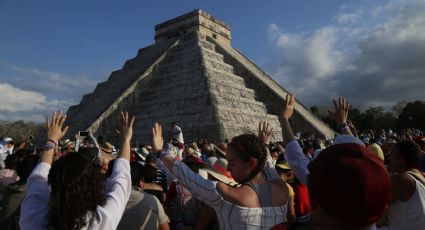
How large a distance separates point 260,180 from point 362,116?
4849 centimetres

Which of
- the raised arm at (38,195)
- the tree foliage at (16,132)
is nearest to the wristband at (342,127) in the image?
the raised arm at (38,195)

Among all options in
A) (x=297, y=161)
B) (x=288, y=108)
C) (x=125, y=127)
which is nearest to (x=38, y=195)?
(x=125, y=127)

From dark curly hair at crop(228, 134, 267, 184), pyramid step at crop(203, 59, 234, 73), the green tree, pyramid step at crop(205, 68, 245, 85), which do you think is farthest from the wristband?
the green tree

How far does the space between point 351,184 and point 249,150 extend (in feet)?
5.10

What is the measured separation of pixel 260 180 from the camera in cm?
296

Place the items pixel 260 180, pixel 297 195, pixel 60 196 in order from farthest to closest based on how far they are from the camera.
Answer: pixel 297 195
pixel 260 180
pixel 60 196

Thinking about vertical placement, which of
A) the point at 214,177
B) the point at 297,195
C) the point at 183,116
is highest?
the point at 183,116

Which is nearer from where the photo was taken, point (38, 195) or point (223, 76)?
point (38, 195)

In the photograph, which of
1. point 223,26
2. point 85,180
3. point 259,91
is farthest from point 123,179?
point 223,26

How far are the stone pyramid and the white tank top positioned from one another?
16.8m

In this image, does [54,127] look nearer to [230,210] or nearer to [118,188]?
[118,188]

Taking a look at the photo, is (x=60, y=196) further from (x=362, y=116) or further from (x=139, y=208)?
(x=362, y=116)

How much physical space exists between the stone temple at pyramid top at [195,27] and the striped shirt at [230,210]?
34.6m

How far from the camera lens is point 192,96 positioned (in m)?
23.8
